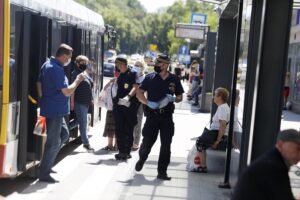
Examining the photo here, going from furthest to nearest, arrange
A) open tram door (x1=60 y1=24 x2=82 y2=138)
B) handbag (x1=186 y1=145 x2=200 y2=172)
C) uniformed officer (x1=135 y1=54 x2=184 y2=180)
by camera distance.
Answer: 1. open tram door (x1=60 y1=24 x2=82 y2=138)
2. handbag (x1=186 y1=145 x2=200 y2=172)
3. uniformed officer (x1=135 y1=54 x2=184 y2=180)

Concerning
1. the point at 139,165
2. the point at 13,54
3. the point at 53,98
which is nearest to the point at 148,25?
the point at 139,165

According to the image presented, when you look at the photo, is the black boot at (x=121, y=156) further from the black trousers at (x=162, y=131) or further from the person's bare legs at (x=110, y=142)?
the black trousers at (x=162, y=131)

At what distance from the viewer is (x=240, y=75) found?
841cm

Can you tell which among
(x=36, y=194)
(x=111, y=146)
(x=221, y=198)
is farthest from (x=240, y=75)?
(x=111, y=146)

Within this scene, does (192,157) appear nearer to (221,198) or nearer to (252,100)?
(221,198)

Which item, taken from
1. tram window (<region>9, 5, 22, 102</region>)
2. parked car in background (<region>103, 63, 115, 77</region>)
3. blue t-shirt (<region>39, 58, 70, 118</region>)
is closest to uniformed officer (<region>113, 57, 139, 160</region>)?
blue t-shirt (<region>39, 58, 70, 118</region>)

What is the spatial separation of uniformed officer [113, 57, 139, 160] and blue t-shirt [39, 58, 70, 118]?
7.63ft

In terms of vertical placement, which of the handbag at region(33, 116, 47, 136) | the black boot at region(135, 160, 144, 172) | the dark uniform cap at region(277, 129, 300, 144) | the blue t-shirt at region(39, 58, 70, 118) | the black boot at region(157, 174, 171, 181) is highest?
the dark uniform cap at region(277, 129, 300, 144)

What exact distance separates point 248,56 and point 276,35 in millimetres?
1103

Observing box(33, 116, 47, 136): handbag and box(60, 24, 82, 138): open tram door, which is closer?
box(33, 116, 47, 136): handbag

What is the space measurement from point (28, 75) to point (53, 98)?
1.92 feet

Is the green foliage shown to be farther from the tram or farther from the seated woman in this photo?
the tram

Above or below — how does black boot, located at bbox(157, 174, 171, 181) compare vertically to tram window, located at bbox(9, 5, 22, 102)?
below

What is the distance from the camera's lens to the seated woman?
9883 millimetres
